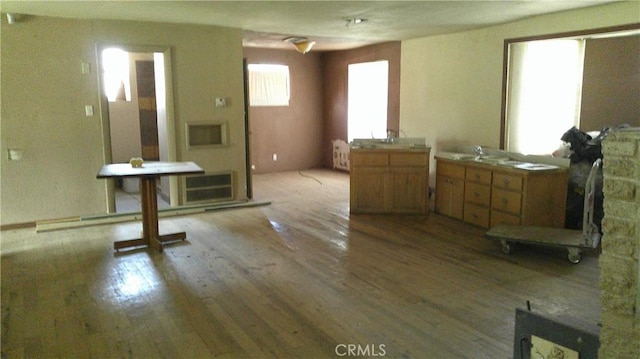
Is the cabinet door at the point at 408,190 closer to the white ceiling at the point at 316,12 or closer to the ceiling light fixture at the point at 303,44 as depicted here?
the white ceiling at the point at 316,12

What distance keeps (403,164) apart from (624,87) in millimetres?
2673

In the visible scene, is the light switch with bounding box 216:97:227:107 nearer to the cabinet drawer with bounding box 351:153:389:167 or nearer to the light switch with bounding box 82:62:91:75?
the light switch with bounding box 82:62:91:75

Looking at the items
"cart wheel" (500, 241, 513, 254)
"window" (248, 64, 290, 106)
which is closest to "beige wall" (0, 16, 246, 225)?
"window" (248, 64, 290, 106)

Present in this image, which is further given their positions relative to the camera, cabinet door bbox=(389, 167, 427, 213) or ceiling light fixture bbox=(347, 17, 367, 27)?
cabinet door bbox=(389, 167, 427, 213)

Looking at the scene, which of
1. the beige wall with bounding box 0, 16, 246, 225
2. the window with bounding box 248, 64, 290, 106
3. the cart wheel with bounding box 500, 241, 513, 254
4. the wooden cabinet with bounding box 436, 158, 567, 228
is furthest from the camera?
the window with bounding box 248, 64, 290, 106

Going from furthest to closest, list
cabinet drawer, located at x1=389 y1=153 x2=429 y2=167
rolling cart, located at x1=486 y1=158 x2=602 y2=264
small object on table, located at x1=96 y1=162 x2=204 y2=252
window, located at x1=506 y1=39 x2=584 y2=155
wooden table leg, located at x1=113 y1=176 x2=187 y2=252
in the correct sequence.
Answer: cabinet drawer, located at x1=389 y1=153 x2=429 y2=167 → window, located at x1=506 y1=39 x2=584 y2=155 → wooden table leg, located at x1=113 y1=176 x2=187 y2=252 → small object on table, located at x1=96 y1=162 x2=204 y2=252 → rolling cart, located at x1=486 y1=158 x2=602 y2=264

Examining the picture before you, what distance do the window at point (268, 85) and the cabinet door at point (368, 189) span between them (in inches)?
155

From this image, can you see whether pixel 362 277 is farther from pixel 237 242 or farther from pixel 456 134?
pixel 456 134

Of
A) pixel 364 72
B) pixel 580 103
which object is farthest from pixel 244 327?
pixel 364 72

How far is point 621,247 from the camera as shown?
1.97m

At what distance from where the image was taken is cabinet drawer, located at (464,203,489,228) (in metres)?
5.36

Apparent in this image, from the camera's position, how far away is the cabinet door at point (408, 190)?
5.93 meters

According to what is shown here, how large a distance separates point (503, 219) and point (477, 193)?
1.50 ft

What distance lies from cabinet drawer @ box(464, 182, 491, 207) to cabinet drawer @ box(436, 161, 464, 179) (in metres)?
0.18
